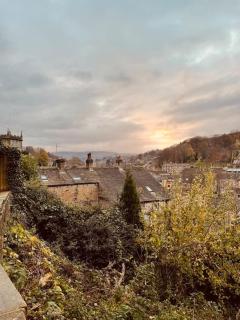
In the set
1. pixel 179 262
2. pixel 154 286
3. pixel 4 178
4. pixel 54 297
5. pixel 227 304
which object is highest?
pixel 4 178

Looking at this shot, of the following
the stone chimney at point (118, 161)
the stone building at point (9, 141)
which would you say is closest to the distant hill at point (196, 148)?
the stone chimney at point (118, 161)

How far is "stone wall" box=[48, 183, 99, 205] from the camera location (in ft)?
84.0

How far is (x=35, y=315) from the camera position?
14.8 feet

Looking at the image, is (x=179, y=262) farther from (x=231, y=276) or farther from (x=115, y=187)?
(x=115, y=187)

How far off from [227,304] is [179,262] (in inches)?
86.5

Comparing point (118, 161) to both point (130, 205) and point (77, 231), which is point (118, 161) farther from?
point (77, 231)

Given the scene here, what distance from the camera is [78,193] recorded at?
1049 inches

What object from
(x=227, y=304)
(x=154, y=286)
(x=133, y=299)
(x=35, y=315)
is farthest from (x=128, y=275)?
(x=35, y=315)

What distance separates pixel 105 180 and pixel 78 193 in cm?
291

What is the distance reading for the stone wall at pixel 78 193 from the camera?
25592mm

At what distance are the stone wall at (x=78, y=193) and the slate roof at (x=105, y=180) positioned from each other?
342mm

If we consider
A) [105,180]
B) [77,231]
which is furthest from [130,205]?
[105,180]

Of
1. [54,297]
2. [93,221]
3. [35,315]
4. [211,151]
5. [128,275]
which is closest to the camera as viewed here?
[35,315]

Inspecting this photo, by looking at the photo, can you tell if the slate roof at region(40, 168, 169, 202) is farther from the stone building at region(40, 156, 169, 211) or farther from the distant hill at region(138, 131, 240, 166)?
the distant hill at region(138, 131, 240, 166)
